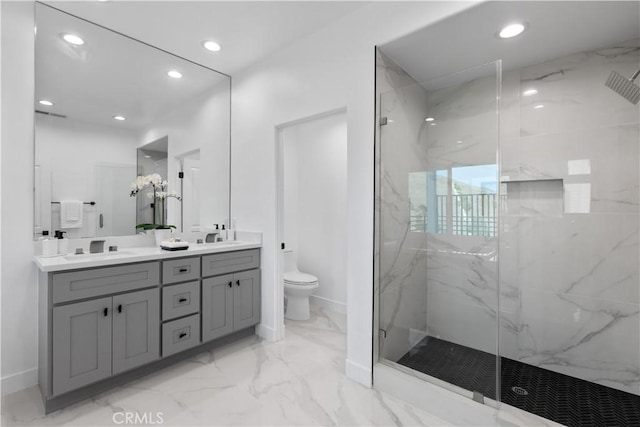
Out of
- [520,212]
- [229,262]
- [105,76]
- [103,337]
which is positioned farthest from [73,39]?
[520,212]

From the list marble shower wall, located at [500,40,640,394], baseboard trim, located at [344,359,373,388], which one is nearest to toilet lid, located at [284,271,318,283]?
baseboard trim, located at [344,359,373,388]

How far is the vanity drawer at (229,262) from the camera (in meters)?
2.53

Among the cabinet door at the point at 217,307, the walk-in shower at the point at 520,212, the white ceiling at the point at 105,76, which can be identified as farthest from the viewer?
the cabinet door at the point at 217,307

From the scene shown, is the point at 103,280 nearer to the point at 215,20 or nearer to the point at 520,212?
the point at 215,20

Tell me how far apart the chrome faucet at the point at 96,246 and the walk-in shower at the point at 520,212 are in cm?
202

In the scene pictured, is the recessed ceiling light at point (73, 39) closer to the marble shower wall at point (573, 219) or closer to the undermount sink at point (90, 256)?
the undermount sink at point (90, 256)

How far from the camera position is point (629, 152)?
2043 millimetres

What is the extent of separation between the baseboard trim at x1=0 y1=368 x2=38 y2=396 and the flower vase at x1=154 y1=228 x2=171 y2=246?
1134 mm

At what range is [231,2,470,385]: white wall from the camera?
2.13 m

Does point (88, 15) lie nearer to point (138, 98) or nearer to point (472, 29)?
point (138, 98)

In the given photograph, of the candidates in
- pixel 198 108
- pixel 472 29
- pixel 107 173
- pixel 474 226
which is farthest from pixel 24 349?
pixel 472 29

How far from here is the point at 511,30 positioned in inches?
77.5

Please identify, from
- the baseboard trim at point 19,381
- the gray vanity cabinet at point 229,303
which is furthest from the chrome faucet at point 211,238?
the baseboard trim at point 19,381

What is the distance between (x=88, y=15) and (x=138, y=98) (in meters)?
0.64
